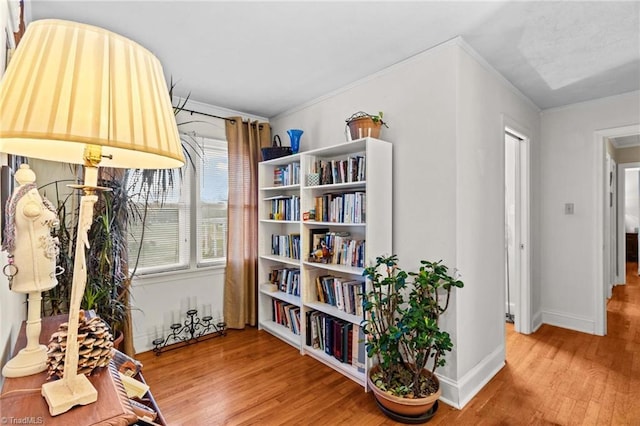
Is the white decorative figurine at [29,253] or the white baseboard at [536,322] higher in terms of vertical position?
the white decorative figurine at [29,253]

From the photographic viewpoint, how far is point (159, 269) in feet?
10.2

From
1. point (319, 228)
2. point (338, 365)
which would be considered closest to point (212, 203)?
point (319, 228)

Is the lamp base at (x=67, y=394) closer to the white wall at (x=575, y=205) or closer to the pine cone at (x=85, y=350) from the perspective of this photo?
the pine cone at (x=85, y=350)

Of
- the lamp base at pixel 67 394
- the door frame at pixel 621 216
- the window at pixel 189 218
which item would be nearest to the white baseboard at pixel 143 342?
the window at pixel 189 218

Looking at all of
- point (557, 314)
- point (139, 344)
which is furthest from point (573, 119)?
point (139, 344)

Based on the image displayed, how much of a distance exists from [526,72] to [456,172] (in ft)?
4.21

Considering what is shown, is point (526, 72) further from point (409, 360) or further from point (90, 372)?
point (90, 372)

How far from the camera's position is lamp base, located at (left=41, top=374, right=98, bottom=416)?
668 mm

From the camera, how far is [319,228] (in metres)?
3.04

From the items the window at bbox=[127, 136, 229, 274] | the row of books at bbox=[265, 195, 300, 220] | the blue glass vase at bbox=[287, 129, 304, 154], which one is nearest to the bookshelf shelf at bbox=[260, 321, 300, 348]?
the window at bbox=[127, 136, 229, 274]

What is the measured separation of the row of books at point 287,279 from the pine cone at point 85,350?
7.84 feet

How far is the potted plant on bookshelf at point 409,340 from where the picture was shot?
1931mm

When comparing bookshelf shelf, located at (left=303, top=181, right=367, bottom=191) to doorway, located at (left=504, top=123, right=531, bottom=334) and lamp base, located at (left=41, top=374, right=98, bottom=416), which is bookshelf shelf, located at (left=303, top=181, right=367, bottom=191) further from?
lamp base, located at (left=41, top=374, right=98, bottom=416)

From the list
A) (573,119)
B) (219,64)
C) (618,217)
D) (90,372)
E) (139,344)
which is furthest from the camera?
(618,217)
